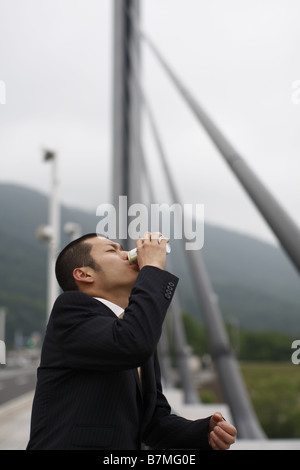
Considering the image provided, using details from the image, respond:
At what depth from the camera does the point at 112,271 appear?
1.47 metres

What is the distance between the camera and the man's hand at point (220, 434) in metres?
1.38

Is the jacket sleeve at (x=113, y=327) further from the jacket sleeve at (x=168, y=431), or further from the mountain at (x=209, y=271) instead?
the mountain at (x=209, y=271)

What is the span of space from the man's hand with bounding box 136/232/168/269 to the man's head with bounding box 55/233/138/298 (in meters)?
0.07

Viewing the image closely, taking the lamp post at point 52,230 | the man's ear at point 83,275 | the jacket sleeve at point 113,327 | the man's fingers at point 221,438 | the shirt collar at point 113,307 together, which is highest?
the lamp post at point 52,230

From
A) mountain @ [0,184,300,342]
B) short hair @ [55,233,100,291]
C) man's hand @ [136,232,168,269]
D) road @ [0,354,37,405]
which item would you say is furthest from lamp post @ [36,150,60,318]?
mountain @ [0,184,300,342]

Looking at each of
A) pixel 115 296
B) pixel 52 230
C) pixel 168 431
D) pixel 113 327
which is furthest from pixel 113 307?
pixel 52 230

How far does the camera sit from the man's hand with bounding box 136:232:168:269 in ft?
4.63

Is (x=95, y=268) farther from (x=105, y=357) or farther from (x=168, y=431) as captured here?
(x=168, y=431)

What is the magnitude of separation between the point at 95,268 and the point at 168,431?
1.44 feet

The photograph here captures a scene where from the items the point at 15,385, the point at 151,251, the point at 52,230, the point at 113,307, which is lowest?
the point at 113,307

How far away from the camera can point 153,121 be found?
10945 millimetres

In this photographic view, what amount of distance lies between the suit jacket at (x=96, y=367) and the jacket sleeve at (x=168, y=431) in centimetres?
12

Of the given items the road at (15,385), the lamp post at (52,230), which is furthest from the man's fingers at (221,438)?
the road at (15,385)

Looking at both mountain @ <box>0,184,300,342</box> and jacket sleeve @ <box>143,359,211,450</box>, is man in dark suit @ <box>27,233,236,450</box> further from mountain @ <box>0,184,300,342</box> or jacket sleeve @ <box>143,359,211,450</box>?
mountain @ <box>0,184,300,342</box>
